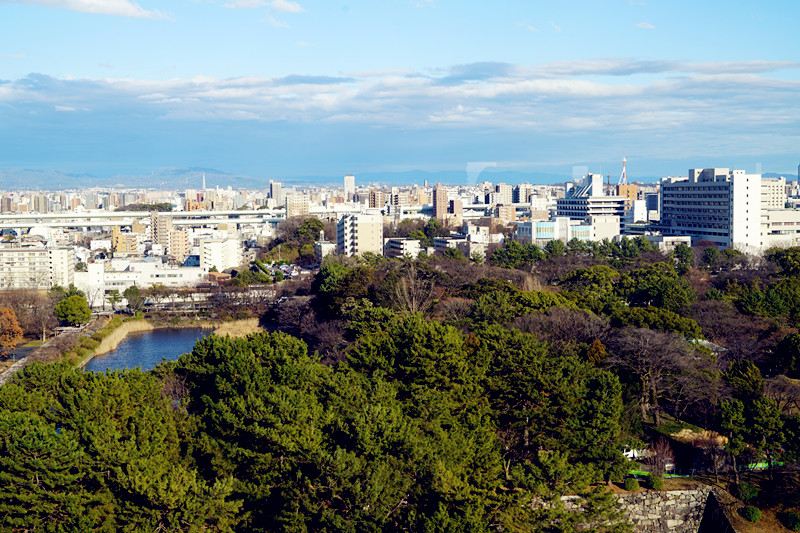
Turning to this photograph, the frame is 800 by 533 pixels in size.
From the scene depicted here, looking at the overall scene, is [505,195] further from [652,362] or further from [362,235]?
Answer: [652,362]

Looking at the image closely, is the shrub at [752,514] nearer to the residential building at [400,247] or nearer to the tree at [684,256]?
the tree at [684,256]

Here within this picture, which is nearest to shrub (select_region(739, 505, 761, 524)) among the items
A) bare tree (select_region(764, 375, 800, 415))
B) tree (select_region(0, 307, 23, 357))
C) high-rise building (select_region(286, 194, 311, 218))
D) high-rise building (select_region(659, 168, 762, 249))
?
bare tree (select_region(764, 375, 800, 415))

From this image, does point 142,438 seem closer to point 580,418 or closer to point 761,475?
point 580,418

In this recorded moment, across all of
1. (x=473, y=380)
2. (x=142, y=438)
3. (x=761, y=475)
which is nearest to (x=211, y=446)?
(x=142, y=438)

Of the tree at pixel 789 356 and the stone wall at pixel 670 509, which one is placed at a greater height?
the tree at pixel 789 356

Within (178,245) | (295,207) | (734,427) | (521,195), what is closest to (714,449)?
(734,427)

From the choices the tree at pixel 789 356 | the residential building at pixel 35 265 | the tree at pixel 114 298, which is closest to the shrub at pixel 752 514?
the tree at pixel 789 356
